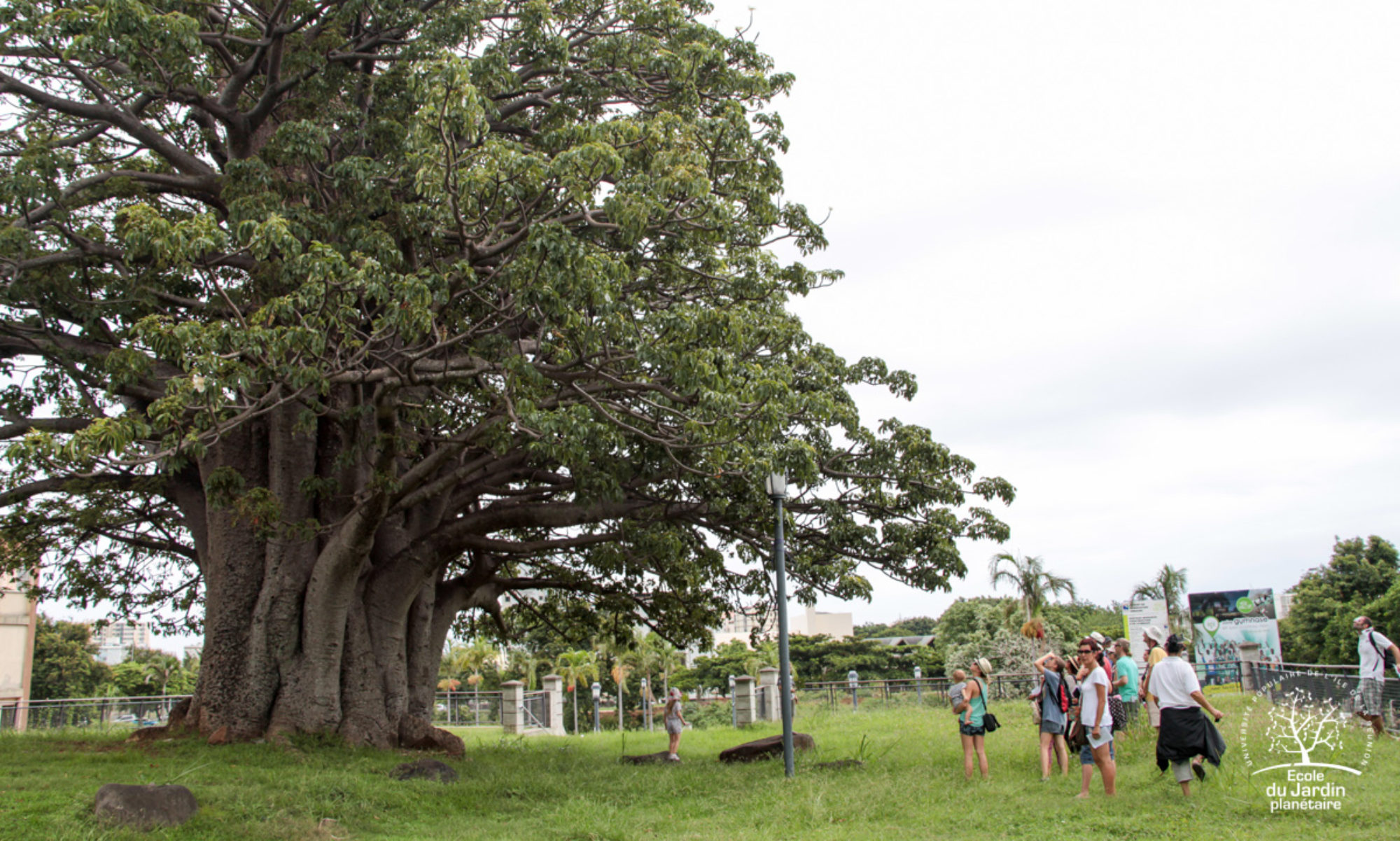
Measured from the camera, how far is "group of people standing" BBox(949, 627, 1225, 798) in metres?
7.76

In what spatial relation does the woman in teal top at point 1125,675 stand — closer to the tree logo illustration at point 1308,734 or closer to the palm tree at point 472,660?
the tree logo illustration at point 1308,734

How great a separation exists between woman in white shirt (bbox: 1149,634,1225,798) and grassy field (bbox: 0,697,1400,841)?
1.33ft

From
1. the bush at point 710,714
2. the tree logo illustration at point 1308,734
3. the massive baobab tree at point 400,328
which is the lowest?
the bush at point 710,714

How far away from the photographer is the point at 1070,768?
35.1 ft

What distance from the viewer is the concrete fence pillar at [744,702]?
24.9 metres

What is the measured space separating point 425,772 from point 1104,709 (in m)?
7.11

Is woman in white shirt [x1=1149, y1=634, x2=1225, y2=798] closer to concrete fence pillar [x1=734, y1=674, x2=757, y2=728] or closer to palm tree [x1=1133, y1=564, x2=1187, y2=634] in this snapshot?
concrete fence pillar [x1=734, y1=674, x2=757, y2=728]

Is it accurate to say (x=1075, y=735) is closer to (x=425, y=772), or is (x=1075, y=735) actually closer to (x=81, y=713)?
(x=425, y=772)

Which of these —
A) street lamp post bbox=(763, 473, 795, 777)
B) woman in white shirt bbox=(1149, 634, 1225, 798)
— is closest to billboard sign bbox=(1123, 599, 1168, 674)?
street lamp post bbox=(763, 473, 795, 777)

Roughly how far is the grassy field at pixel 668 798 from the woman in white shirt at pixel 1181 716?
406 mm

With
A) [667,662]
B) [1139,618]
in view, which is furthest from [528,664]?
[1139,618]

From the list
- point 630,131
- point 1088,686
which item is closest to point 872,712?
point 1088,686

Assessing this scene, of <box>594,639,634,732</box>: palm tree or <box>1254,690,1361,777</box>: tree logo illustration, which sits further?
<box>594,639,634,732</box>: palm tree

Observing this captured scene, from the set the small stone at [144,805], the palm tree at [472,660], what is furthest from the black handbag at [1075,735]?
the palm tree at [472,660]
